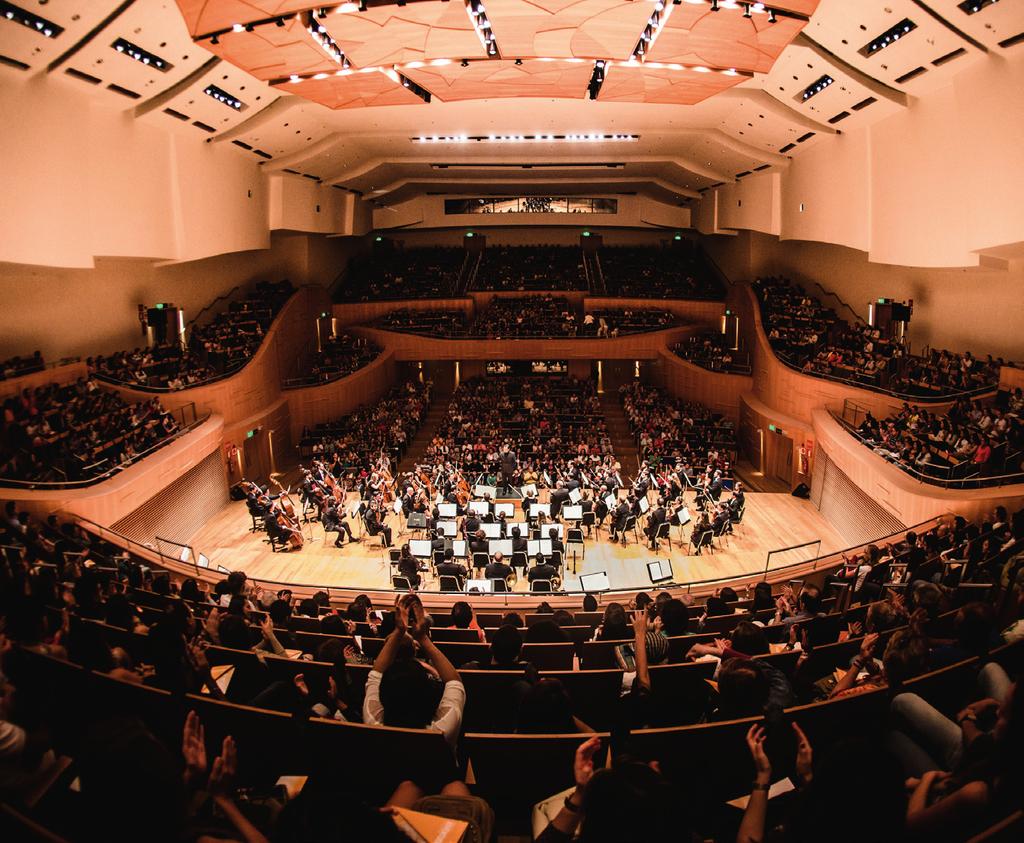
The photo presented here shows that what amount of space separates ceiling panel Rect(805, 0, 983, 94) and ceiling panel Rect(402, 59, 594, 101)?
3869 mm

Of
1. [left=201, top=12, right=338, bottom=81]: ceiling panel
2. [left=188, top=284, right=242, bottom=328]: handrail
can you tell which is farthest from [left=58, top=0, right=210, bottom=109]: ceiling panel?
Answer: [left=188, top=284, right=242, bottom=328]: handrail

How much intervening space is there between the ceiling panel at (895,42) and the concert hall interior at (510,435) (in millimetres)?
99

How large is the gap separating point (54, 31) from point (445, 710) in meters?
11.7

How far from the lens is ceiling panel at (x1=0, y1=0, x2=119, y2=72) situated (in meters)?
9.07

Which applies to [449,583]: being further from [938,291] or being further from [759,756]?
[938,291]

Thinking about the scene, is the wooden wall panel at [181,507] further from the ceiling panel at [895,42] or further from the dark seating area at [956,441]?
the ceiling panel at [895,42]

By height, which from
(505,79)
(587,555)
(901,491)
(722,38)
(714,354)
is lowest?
(587,555)

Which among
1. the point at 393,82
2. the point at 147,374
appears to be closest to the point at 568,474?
the point at 393,82

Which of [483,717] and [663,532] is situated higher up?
[483,717]

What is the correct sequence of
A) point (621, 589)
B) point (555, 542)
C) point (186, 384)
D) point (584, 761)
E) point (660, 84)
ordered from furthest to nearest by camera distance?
1. point (186, 384)
2. point (660, 84)
3. point (555, 542)
4. point (621, 589)
5. point (584, 761)

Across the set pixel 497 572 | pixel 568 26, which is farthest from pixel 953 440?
pixel 568 26

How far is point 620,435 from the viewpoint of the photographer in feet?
66.5

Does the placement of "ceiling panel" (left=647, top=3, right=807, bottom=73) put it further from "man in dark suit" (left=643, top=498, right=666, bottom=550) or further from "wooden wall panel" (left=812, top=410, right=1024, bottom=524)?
"man in dark suit" (left=643, top=498, right=666, bottom=550)

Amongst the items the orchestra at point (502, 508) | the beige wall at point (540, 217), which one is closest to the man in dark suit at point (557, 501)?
the orchestra at point (502, 508)
